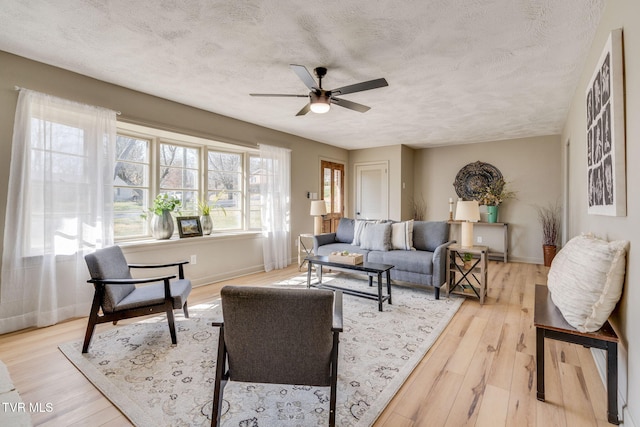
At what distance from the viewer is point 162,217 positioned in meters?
3.88

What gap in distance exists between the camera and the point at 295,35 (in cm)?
231

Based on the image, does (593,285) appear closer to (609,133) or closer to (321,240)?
(609,133)

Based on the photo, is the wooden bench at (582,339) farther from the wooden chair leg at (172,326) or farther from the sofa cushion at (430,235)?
the wooden chair leg at (172,326)

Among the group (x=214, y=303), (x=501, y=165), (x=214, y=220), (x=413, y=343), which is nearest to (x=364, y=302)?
(x=413, y=343)

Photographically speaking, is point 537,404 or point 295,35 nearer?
point 537,404

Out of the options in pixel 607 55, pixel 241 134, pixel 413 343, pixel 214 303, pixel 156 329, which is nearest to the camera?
pixel 607 55

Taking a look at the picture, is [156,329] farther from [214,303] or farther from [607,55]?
[607,55]

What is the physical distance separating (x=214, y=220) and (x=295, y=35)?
10.5ft

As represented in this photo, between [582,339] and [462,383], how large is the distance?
29.3 inches

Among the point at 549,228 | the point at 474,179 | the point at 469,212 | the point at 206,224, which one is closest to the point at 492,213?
the point at 474,179

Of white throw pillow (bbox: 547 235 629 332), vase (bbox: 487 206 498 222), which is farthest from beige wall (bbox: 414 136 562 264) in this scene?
white throw pillow (bbox: 547 235 629 332)

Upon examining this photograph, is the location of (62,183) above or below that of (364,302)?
above

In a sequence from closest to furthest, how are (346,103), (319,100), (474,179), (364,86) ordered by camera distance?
(364,86)
(319,100)
(346,103)
(474,179)

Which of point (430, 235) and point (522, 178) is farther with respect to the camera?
point (522, 178)
